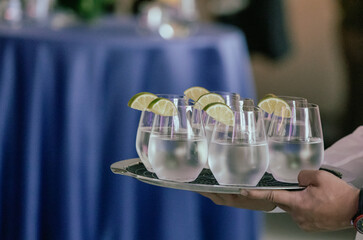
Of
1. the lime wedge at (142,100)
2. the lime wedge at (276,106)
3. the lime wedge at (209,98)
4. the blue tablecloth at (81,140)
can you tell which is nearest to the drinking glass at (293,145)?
the lime wedge at (276,106)

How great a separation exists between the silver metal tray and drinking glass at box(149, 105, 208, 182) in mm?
23

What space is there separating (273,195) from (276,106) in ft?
0.59

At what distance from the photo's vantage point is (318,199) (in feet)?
3.82

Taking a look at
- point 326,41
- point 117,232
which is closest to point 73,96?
point 117,232

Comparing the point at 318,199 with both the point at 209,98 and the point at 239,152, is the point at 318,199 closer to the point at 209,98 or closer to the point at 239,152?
the point at 239,152

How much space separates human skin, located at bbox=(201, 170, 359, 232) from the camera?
1.15m

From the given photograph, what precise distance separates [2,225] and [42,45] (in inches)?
23.7

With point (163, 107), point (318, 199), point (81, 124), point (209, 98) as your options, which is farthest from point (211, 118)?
point (81, 124)

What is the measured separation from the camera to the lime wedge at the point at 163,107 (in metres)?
1.19

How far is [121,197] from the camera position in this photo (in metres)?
2.25

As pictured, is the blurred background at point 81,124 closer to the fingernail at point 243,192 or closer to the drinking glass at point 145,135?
the drinking glass at point 145,135

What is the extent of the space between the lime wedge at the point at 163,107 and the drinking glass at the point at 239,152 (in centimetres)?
9

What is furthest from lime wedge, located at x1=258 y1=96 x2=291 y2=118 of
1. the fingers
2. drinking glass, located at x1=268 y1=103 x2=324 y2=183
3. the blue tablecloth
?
the blue tablecloth

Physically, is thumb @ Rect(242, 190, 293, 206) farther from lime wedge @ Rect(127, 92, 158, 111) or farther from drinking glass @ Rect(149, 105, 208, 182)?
lime wedge @ Rect(127, 92, 158, 111)
